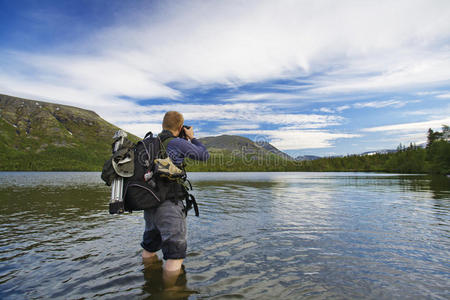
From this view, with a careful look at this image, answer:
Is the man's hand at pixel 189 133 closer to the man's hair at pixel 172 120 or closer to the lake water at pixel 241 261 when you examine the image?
the man's hair at pixel 172 120

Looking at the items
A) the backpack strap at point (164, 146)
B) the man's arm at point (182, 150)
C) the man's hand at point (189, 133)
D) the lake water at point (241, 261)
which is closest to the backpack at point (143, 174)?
the backpack strap at point (164, 146)

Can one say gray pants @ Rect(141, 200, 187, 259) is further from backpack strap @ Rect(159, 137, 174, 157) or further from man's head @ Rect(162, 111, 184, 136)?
man's head @ Rect(162, 111, 184, 136)

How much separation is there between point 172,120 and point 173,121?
0.03 m

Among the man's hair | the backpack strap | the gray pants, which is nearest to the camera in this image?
the gray pants

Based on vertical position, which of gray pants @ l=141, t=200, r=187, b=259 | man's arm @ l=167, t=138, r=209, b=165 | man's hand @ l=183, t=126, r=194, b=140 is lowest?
gray pants @ l=141, t=200, r=187, b=259

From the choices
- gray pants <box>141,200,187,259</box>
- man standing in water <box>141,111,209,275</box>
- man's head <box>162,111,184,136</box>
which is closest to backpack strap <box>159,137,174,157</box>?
man standing in water <box>141,111,209,275</box>

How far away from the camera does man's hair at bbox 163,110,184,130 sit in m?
6.02

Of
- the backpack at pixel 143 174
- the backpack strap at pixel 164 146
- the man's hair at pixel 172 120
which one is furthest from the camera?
the man's hair at pixel 172 120

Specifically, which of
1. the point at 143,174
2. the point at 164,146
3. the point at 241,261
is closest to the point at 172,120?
the point at 164,146

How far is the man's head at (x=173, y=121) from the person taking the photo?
603 centimetres

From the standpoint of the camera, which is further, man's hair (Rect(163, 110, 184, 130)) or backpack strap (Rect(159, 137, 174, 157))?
man's hair (Rect(163, 110, 184, 130))

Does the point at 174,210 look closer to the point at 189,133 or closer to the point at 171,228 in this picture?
Result: the point at 171,228

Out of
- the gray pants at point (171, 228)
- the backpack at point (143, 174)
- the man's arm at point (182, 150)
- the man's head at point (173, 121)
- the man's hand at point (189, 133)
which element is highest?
the man's head at point (173, 121)

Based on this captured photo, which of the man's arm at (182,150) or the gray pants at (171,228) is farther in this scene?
the man's arm at (182,150)
